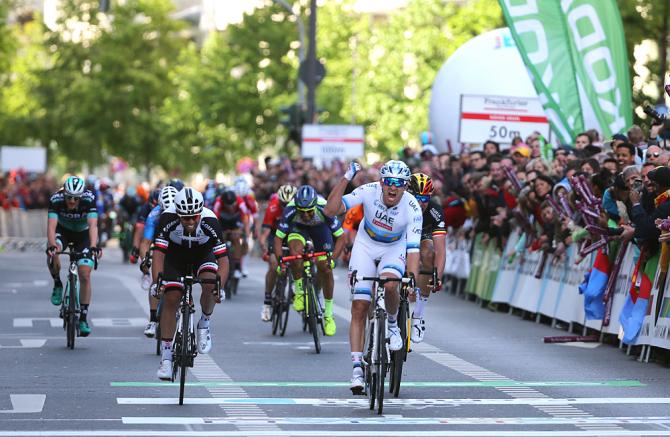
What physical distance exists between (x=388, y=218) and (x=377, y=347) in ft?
3.49

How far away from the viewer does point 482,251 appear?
80.5 ft

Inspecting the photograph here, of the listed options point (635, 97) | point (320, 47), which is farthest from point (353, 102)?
point (635, 97)

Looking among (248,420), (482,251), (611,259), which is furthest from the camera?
(482,251)

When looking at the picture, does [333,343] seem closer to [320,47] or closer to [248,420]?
[248,420]

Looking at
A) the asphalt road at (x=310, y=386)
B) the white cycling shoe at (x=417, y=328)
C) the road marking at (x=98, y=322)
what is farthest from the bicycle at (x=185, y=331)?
the road marking at (x=98, y=322)

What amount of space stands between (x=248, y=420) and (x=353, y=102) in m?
64.6

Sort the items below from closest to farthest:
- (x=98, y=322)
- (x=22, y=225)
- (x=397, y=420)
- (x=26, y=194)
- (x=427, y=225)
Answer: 1. (x=397, y=420)
2. (x=427, y=225)
3. (x=98, y=322)
4. (x=22, y=225)
5. (x=26, y=194)

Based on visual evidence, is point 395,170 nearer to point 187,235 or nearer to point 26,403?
point 187,235

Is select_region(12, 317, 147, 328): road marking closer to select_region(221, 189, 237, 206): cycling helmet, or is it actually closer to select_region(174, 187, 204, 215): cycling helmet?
select_region(221, 189, 237, 206): cycling helmet

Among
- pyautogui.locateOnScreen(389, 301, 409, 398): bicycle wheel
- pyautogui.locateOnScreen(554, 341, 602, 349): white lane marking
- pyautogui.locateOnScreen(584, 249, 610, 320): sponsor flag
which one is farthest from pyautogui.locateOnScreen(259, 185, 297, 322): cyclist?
pyautogui.locateOnScreen(389, 301, 409, 398): bicycle wheel

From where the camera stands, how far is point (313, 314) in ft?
55.6

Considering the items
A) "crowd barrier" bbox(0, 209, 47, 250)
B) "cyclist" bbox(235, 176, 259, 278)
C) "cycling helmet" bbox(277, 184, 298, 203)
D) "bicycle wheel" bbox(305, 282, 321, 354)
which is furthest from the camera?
"crowd barrier" bbox(0, 209, 47, 250)

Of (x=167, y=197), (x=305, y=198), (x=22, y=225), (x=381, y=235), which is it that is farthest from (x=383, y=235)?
(x=22, y=225)

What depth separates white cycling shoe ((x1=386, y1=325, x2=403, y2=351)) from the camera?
40.5ft
